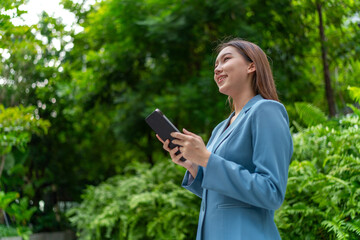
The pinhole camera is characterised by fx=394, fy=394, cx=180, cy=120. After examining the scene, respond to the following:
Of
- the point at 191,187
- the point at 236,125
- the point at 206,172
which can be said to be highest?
the point at 236,125

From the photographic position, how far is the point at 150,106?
25.3 ft

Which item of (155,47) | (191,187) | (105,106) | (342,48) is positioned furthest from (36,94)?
(191,187)

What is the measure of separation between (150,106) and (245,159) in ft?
20.4

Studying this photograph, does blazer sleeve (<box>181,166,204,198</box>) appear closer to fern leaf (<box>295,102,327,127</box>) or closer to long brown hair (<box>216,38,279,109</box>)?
long brown hair (<box>216,38,279,109</box>)

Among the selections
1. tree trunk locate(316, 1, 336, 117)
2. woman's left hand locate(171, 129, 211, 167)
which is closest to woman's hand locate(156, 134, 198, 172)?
woman's left hand locate(171, 129, 211, 167)

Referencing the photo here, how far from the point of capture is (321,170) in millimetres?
4586

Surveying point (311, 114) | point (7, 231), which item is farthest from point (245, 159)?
point (7, 231)

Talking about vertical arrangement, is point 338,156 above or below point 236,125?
below

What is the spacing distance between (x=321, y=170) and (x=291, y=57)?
391cm

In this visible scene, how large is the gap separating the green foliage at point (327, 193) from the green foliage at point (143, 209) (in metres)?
1.84

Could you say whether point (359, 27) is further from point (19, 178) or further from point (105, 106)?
point (19, 178)

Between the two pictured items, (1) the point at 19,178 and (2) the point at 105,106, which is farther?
(2) the point at 105,106

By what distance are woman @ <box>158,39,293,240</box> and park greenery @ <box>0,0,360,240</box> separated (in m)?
2.17

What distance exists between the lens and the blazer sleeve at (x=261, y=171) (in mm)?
1406
